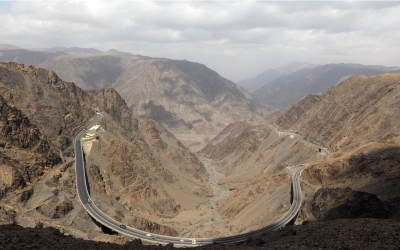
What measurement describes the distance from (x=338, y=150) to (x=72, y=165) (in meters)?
A: 73.9

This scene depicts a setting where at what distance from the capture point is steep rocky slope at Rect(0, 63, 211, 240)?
54.7 meters

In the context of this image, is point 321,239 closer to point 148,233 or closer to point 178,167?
point 148,233

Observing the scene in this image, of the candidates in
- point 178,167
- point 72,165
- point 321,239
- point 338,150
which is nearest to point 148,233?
point 72,165

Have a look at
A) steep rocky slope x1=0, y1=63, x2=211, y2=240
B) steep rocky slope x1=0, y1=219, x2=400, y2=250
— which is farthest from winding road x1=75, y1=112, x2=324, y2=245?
steep rocky slope x1=0, y1=219, x2=400, y2=250

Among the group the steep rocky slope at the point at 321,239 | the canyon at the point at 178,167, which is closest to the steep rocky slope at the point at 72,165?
the canyon at the point at 178,167

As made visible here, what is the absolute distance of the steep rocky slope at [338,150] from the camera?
53.3 meters

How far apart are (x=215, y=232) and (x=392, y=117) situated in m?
64.7

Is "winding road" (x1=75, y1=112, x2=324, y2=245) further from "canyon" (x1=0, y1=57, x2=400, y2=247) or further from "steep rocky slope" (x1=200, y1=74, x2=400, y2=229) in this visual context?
"steep rocky slope" (x1=200, y1=74, x2=400, y2=229)

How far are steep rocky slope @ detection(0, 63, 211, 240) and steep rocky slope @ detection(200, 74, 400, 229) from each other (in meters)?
20.3

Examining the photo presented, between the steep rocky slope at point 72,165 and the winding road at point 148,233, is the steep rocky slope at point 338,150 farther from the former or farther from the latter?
the steep rocky slope at point 72,165

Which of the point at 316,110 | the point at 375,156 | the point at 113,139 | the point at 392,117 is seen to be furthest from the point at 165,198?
the point at 316,110

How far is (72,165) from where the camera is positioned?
7269 centimetres

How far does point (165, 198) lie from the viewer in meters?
84.4

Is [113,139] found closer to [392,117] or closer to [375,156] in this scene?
[375,156]
